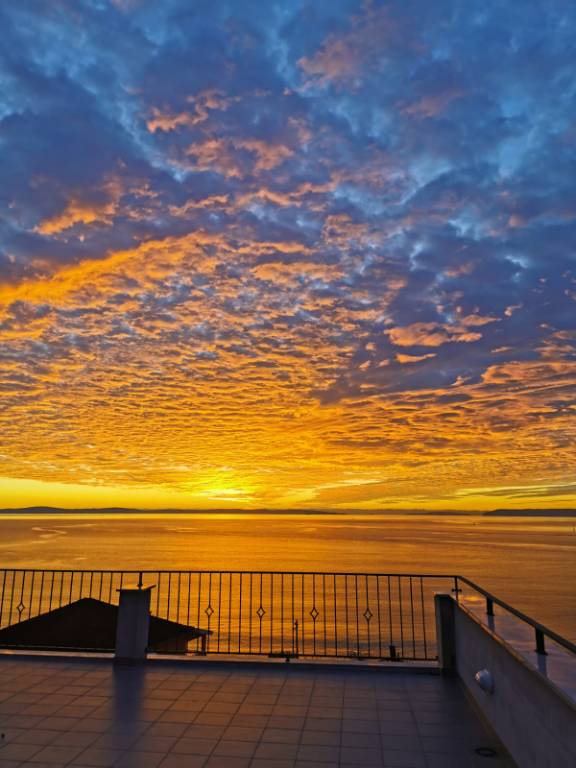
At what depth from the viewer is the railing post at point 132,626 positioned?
28.7 ft

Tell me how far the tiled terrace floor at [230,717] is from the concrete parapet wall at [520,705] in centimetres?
30

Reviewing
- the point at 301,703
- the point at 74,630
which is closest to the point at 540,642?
the point at 301,703

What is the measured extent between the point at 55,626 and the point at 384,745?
9.77m

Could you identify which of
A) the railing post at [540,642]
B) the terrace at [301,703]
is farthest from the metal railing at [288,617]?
the railing post at [540,642]

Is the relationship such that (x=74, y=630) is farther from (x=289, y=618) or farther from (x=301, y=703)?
(x=289, y=618)

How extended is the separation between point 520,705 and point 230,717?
3.40m

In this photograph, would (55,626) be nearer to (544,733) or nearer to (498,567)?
(544,733)

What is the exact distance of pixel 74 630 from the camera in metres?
12.6

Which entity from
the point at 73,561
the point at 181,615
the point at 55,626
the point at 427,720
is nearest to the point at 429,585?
the point at 181,615

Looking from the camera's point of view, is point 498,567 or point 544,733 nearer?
point 544,733

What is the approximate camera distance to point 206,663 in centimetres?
865

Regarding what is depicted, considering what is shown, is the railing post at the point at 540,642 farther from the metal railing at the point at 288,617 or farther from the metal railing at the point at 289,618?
the metal railing at the point at 288,617

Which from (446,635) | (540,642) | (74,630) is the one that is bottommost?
(74,630)

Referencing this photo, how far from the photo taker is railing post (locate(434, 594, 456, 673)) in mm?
8227
